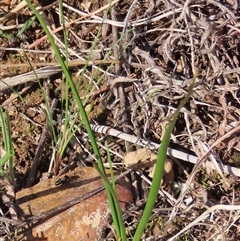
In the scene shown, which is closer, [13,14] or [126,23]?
[126,23]

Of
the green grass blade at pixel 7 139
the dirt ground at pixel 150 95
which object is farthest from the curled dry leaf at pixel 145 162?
the green grass blade at pixel 7 139

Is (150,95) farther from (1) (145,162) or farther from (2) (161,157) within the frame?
(2) (161,157)

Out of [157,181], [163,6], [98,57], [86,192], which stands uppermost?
[163,6]

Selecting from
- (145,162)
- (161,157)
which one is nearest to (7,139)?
(145,162)

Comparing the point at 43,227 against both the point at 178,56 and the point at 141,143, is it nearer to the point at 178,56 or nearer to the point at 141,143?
the point at 141,143

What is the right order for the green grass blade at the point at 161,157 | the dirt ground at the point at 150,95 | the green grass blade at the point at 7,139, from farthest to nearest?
the dirt ground at the point at 150,95, the green grass blade at the point at 7,139, the green grass blade at the point at 161,157

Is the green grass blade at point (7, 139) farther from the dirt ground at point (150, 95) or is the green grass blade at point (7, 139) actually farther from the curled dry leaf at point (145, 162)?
the curled dry leaf at point (145, 162)

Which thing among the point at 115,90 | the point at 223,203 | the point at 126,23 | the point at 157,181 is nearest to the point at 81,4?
the point at 126,23
